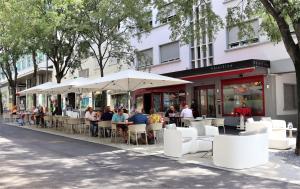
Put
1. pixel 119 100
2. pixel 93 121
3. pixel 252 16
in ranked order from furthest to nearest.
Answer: pixel 119 100, pixel 93 121, pixel 252 16

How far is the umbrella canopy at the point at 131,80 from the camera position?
1731cm

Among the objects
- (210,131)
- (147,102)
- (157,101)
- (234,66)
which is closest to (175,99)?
(157,101)

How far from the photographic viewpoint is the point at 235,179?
962 centimetres

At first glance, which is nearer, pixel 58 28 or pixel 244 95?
pixel 244 95

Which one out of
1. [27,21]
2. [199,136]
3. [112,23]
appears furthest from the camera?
[27,21]

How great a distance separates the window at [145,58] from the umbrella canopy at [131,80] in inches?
336

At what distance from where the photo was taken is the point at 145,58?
30.3 m

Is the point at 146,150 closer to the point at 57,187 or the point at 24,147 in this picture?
the point at 24,147

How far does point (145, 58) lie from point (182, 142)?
17922 mm

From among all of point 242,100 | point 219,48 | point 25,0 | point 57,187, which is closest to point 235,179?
point 57,187

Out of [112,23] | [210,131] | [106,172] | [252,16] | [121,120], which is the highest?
[112,23]

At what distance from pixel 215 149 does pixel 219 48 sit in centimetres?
1453

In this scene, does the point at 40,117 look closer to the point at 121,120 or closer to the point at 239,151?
the point at 121,120

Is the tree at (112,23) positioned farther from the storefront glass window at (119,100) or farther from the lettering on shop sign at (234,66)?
the storefront glass window at (119,100)
